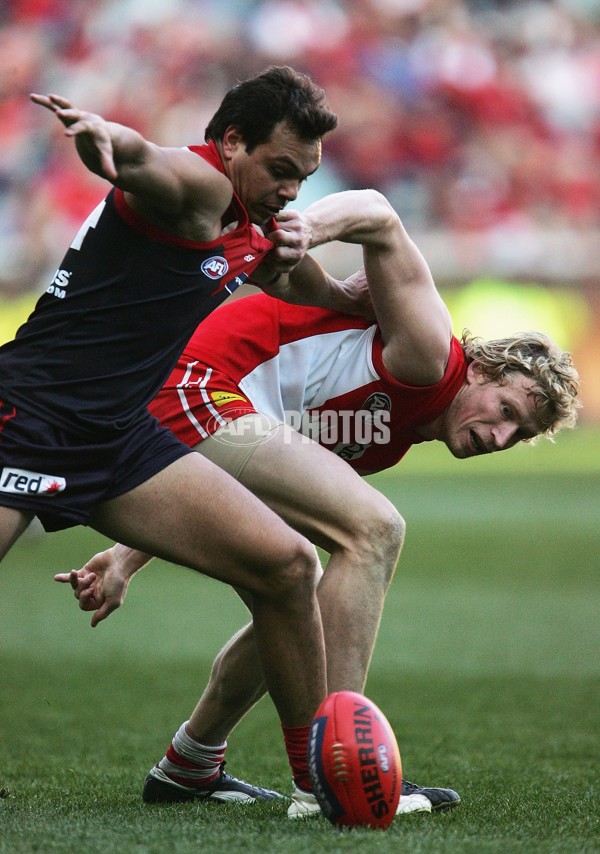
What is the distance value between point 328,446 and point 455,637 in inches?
180

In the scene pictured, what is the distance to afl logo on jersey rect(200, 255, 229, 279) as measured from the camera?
365 centimetres

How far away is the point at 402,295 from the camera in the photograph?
175 inches

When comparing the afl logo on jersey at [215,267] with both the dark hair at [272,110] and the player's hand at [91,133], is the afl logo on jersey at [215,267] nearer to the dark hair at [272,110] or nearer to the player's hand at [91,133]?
the dark hair at [272,110]

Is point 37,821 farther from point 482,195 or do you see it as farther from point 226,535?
point 482,195

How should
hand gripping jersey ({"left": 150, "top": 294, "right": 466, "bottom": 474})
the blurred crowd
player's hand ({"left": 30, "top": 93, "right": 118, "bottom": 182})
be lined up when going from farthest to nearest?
the blurred crowd → hand gripping jersey ({"left": 150, "top": 294, "right": 466, "bottom": 474}) → player's hand ({"left": 30, "top": 93, "right": 118, "bottom": 182})

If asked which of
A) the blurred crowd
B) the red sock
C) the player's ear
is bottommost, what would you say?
the red sock

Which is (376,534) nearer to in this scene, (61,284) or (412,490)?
(61,284)

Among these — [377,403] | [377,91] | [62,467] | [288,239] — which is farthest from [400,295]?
[377,91]

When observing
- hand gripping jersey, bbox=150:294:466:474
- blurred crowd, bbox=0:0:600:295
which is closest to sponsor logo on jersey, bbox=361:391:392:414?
hand gripping jersey, bbox=150:294:466:474

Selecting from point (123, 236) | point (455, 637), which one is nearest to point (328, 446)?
point (123, 236)

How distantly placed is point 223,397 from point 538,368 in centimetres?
120

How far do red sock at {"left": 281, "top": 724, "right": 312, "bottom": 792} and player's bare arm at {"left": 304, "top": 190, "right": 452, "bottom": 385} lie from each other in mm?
1313

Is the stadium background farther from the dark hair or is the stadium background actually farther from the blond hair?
the dark hair

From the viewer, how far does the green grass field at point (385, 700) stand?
→ 3676mm
